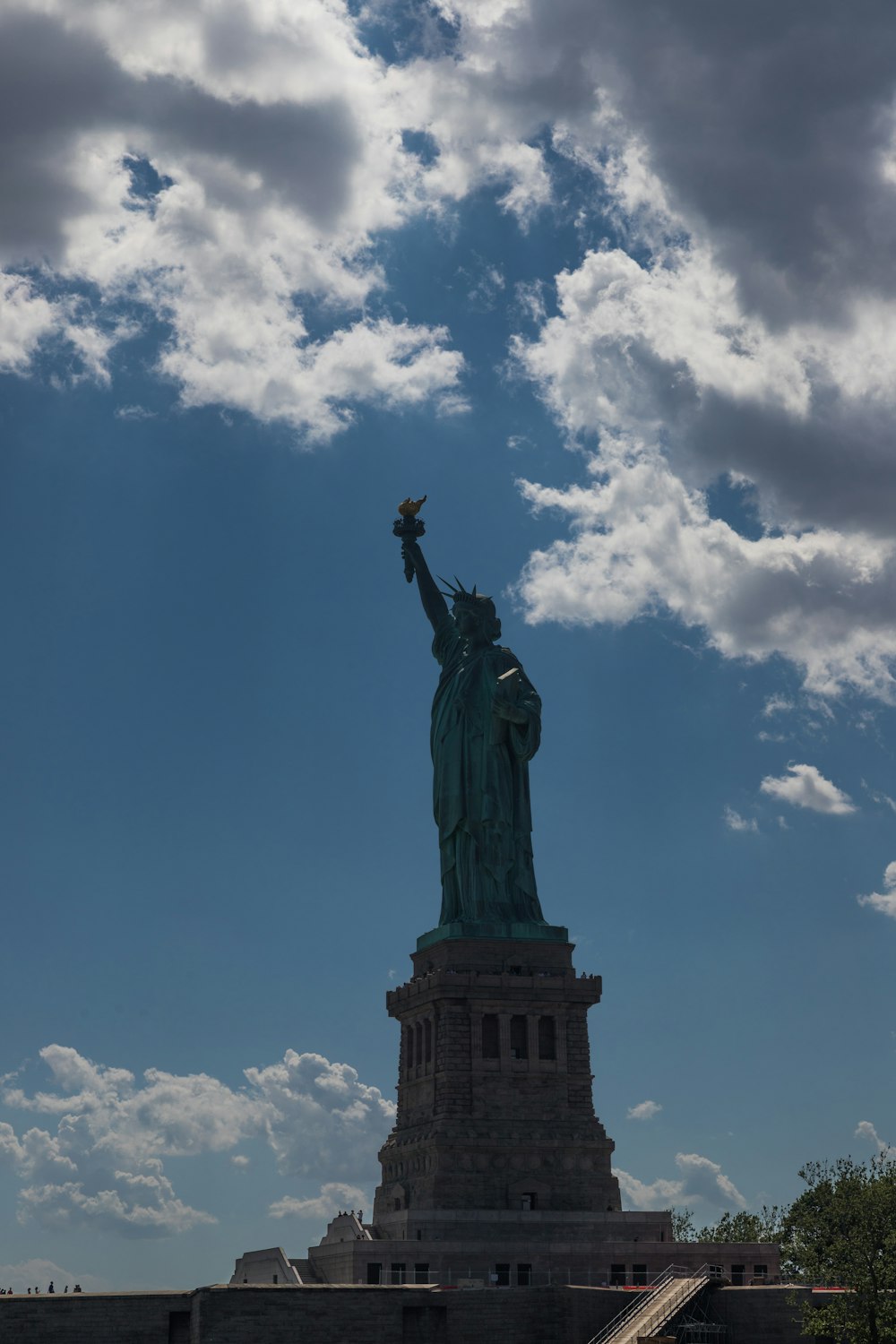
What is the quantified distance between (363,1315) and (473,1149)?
13963 millimetres

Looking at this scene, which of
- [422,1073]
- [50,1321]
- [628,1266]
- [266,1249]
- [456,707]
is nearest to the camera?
[50,1321]

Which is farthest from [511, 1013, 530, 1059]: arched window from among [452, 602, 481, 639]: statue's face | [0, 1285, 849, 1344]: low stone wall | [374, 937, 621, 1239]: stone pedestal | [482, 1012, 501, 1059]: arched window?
[452, 602, 481, 639]: statue's face

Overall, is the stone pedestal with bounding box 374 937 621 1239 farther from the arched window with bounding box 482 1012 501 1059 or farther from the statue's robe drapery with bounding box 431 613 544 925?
the statue's robe drapery with bounding box 431 613 544 925

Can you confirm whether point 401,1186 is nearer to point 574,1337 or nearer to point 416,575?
point 574,1337

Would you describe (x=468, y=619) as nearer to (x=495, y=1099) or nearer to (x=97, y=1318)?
(x=495, y=1099)

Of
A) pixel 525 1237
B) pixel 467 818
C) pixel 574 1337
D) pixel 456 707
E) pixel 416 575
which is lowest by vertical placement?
pixel 574 1337

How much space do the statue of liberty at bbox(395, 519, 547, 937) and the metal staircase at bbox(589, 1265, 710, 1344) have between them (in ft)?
63.2

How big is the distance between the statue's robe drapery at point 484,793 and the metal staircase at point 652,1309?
67.3 feet

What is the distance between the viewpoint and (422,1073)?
81.1 metres

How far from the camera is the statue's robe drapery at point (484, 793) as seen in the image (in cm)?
8375

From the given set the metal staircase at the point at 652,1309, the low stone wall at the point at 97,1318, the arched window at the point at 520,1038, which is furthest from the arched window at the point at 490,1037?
the low stone wall at the point at 97,1318

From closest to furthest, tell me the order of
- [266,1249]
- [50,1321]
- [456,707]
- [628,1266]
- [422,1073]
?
[50,1321] → [628,1266] → [266,1249] → [422,1073] → [456,707]

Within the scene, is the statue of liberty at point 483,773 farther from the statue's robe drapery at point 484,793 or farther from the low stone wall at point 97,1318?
the low stone wall at point 97,1318

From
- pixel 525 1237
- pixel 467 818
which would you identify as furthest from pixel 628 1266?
pixel 467 818
